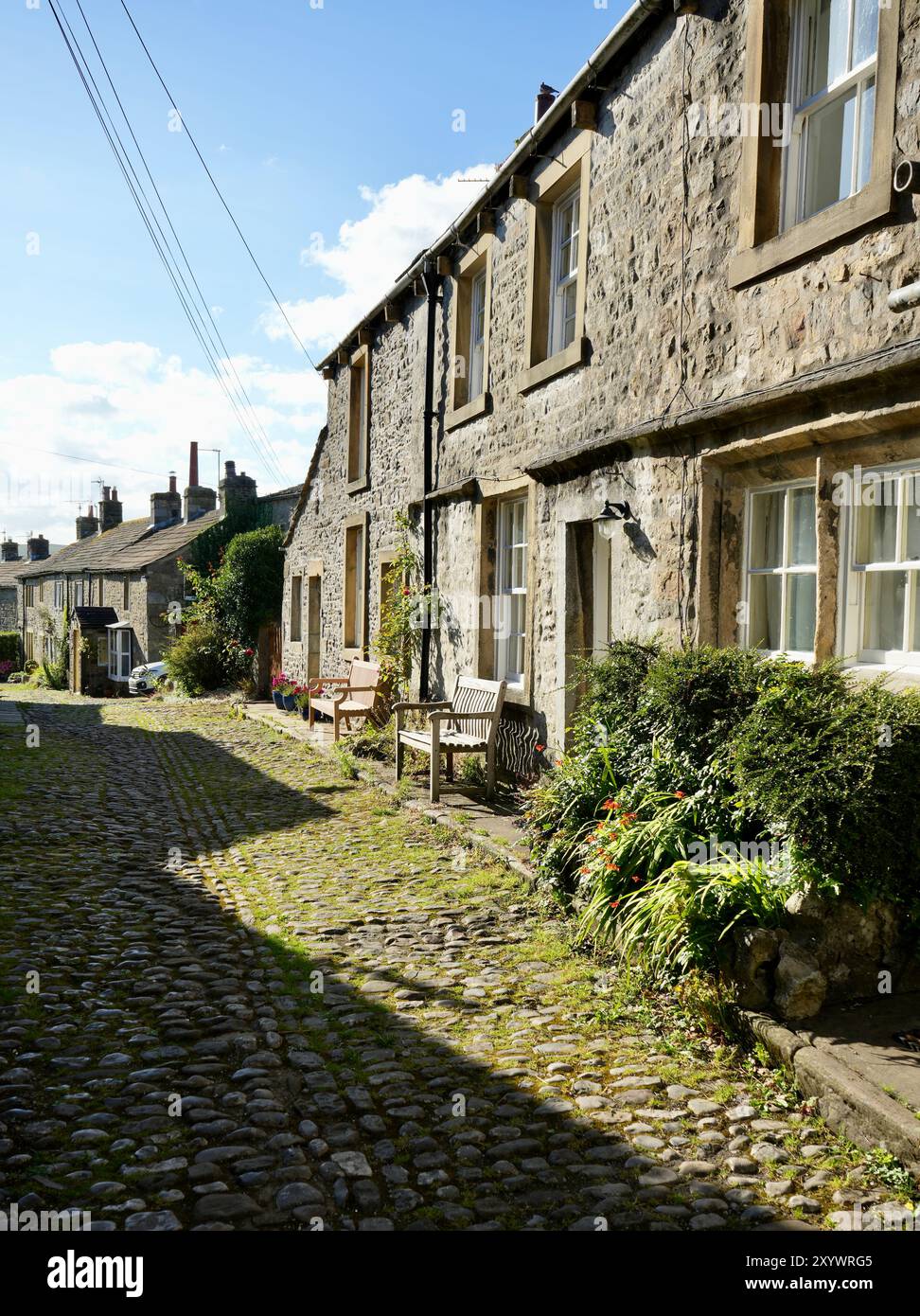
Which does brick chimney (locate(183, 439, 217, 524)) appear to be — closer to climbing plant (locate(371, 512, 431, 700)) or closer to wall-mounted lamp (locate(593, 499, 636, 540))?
climbing plant (locate(371, 512, 431, 700))

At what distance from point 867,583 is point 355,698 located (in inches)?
386

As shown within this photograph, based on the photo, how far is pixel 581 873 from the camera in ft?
19.2

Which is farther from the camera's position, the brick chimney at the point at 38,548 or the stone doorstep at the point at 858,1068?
the brick chimney at the point at 38,548

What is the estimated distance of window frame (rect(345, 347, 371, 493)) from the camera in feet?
51.5

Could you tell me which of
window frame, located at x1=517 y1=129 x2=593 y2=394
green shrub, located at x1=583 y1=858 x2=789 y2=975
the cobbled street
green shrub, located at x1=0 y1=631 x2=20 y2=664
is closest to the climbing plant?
window frame, located at x1=517 y1=129 x2=593 y2=394

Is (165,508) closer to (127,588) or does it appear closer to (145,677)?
(127,588)

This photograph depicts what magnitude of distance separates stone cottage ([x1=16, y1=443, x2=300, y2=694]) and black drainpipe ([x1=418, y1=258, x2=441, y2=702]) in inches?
507

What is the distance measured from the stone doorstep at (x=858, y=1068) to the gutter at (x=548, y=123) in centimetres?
678

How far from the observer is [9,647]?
43.4 metres

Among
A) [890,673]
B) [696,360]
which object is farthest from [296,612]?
[890,673]

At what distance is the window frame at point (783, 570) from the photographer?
19.4ft

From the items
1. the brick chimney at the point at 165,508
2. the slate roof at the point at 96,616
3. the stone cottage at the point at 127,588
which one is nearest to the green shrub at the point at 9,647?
the stone cottage at the point at 127,588

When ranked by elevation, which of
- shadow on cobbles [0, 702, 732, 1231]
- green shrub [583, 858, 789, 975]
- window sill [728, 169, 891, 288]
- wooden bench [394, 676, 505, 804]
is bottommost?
shadow on cobbles [0, 702, 732, 1231]

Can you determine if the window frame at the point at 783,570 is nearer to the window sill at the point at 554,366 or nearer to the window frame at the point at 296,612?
the window sill at the point at 554,366
